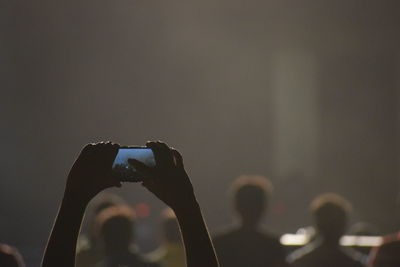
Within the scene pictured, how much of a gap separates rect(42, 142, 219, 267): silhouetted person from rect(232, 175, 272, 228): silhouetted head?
3.59 metres

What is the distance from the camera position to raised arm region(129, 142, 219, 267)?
2279 mm

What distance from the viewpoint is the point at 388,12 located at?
26875 mm

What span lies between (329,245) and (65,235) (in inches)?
145

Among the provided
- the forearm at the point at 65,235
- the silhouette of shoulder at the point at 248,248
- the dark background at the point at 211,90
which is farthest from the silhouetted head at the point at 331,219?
the dark background at the point at 211,90

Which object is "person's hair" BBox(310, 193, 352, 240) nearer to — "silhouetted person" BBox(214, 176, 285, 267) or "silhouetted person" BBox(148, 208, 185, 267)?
"silhouetted person" BBox(214, 176, 285, 267)

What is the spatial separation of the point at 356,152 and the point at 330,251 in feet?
74.3

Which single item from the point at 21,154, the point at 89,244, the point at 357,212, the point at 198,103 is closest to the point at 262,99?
the point at 198,103

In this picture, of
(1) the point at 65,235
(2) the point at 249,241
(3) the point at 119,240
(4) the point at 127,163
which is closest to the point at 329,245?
(2) the point at 249,241

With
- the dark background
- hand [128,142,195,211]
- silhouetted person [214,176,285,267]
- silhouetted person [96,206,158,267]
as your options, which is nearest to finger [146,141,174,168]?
hand [128,142,195,211]

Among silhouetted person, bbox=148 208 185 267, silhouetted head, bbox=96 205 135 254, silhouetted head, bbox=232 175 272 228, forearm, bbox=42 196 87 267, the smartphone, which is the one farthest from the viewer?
silhouetted person, bbox=148 208 185 267

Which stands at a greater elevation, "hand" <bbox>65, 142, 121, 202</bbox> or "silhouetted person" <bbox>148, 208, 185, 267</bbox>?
"hand" <bbox>65, 142, 121, 202</bbox>

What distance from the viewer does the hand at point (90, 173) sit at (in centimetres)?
228

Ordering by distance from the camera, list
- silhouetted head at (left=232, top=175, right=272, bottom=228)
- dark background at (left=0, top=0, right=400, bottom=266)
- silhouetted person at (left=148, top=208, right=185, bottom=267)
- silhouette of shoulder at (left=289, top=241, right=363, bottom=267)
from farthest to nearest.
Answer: dark background at (left=0, top=0, right=400, bottom=266), silhouetted person at (left=148, top=208, right=185, bottom=267), silhouetted head at (left=232, top=175, right=272, bottom=228), silhouette of shoulder at (left=289, top=241, right=363, bottom=267)

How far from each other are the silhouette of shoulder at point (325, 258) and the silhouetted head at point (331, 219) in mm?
64
